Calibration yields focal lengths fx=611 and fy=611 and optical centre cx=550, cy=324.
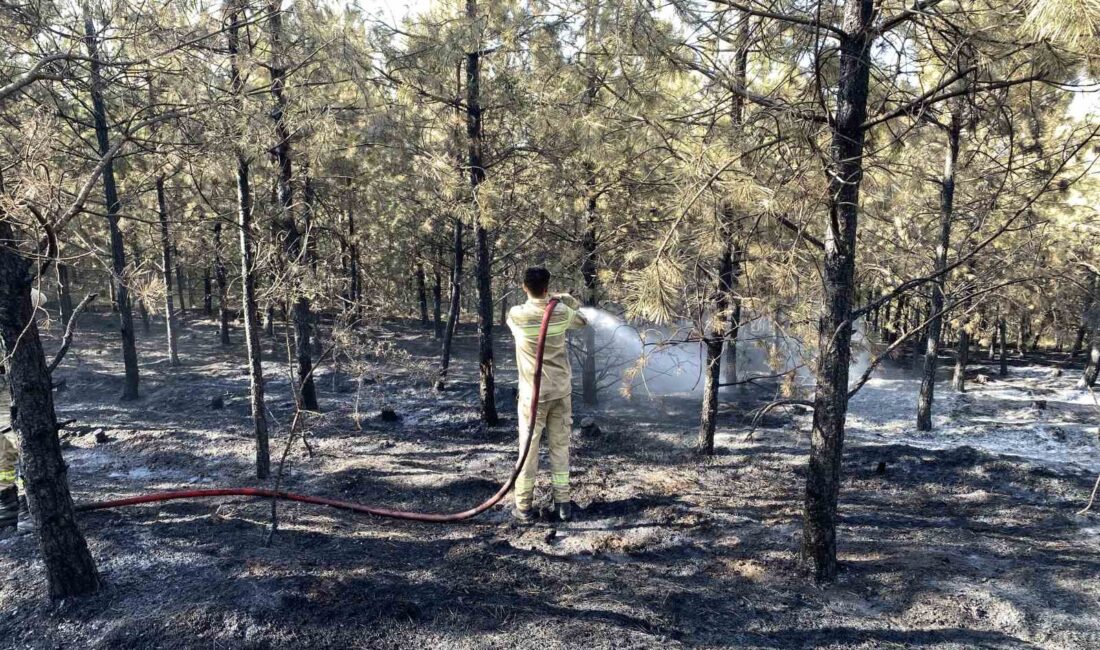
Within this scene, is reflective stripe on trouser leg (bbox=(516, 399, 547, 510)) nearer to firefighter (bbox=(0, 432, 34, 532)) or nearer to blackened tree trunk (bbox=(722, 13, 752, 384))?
blackened tree trunk (bbox=(722, 13, 752, 384))

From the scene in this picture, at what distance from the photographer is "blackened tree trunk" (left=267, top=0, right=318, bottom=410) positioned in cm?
638

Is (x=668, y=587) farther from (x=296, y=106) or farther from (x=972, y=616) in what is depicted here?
(x=296, y=106)

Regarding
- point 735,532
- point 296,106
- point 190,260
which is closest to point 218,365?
point 190,260

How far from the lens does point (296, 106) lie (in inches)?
265

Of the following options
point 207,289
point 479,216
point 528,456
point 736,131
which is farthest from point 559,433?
point 207,289

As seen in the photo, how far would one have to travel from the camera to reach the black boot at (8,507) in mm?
5605

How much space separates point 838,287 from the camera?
466 centimetres

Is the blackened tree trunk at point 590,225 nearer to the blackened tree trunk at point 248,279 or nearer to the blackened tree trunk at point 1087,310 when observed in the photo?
the blackened tree trunk at point 248,279

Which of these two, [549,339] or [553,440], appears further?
[553,440]

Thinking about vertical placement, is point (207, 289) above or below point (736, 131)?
below

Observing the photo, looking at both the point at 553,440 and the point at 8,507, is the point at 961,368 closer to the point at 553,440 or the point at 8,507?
the point at 553,440

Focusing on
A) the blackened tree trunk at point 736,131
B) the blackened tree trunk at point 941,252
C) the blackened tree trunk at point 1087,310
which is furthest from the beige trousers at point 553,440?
the blackened tree trunk at point 941,252

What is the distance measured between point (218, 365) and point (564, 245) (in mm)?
11814

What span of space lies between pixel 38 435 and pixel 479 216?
671 centimetres
